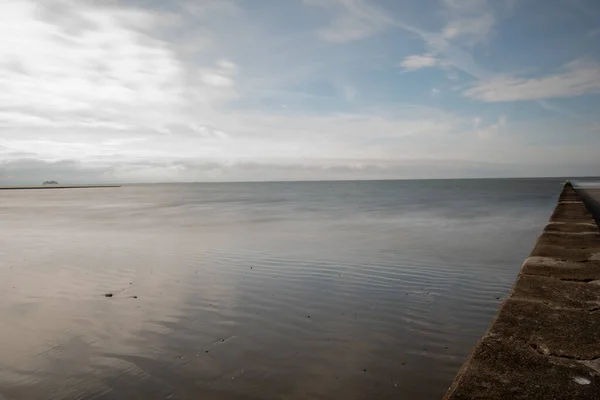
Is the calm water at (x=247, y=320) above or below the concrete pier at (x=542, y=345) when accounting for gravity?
below

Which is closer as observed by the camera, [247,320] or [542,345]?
[542,345]

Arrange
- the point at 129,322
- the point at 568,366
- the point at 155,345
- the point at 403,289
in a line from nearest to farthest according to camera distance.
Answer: the point at 568,366
the point at 155,345
the point at 129,322
the point at 403,289

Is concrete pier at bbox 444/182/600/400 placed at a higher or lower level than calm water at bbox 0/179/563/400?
higher

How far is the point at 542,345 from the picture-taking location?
4.22 m

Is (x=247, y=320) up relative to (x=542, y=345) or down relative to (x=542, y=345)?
down

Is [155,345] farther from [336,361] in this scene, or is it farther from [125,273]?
[125,273]

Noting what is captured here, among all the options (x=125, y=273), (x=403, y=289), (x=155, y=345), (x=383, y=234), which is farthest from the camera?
(x=383, y=234)

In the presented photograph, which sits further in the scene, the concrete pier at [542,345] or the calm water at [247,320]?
the calm water at [247,320]

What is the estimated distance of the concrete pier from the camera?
337 cm

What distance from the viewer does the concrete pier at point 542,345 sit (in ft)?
11.0

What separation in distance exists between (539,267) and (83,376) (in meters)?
8.31

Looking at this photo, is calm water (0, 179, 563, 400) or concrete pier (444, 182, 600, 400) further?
calm water (0, 179, 563, 400)

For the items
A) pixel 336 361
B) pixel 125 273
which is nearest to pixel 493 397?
pixel 336 361

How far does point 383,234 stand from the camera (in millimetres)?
19281
